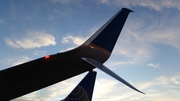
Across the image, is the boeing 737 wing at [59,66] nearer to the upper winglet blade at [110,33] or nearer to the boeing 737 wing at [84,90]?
the upper winglet blade at [110,33]

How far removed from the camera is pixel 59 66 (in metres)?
8.97

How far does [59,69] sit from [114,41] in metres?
3.77

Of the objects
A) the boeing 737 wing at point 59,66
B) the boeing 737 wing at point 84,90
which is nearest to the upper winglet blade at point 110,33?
the boeing 737 wing at point 59,66

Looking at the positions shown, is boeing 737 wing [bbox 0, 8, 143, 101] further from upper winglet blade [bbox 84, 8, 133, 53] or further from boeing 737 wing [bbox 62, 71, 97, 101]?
boeing 737 wing [bbox 62, 71, 97, 101]

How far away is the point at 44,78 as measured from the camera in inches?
369

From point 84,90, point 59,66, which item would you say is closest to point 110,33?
point 59,66

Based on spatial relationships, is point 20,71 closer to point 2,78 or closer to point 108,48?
point 2,78

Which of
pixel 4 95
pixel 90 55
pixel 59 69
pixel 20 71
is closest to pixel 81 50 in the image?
pixel 90 55

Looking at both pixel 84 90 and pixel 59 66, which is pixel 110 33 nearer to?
pixel 59 66

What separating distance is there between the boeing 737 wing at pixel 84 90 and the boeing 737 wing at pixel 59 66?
18378mm

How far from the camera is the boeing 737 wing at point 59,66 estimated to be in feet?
26.5

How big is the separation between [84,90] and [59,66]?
20.9m

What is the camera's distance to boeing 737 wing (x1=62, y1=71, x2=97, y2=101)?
2824cm

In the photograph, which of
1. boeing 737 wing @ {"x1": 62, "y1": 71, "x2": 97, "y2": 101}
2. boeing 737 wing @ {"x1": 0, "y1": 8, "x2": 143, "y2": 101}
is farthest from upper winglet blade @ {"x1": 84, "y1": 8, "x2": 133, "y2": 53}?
boeing 737 wing @ {"x1": 62, "y1": 71, "x2": 97, "y2": 101}
